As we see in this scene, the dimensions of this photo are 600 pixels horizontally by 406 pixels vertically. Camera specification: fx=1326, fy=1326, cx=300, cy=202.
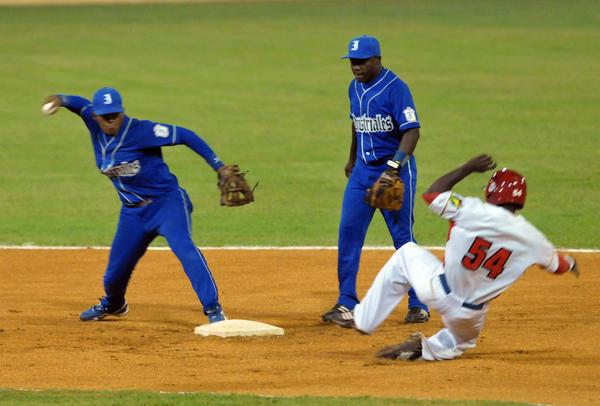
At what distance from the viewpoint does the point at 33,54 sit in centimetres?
2666

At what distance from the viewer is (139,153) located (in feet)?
31.3

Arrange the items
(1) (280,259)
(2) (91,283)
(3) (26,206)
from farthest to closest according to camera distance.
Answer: (3) (26,206) < (1) (280,259) < (2) (91,283)

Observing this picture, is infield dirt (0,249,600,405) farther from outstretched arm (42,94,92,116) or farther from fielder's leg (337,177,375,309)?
outstretched arm (42,94,92,116)

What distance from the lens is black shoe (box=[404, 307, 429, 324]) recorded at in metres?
10.1

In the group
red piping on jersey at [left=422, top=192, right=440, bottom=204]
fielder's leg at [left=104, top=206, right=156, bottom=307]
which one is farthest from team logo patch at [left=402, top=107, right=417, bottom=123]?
fielder's leg at [left=104, top=206, right=156, bottom=307]

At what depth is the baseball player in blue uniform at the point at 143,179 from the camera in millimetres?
9500

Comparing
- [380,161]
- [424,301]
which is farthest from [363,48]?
[424,301]

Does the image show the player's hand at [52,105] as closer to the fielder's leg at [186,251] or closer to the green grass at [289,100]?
the fielder's leg at [186,251]

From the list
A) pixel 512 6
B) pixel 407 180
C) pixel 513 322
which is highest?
pixel 512 6

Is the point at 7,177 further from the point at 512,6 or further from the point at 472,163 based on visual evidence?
the point at 512,6

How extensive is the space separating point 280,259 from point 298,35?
16807mm

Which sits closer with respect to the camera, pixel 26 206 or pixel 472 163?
pixel 472 163

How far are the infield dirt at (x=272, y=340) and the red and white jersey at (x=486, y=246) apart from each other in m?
0.61

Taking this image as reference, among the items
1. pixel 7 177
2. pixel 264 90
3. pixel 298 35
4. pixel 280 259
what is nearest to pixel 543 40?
pixel 298 35
